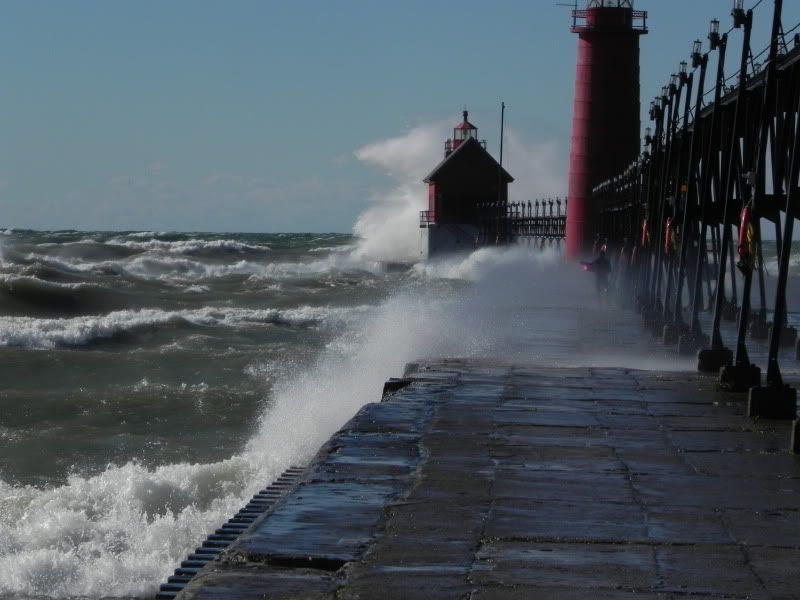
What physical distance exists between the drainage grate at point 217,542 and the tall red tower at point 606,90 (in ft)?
123

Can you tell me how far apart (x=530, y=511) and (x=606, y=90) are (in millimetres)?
39893

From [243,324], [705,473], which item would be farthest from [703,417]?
[243,324]

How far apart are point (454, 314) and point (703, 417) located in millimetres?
16806

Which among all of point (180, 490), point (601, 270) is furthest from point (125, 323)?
point (180, 490)

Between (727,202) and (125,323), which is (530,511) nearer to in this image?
(727,202)

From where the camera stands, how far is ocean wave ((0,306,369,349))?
33.4 meters

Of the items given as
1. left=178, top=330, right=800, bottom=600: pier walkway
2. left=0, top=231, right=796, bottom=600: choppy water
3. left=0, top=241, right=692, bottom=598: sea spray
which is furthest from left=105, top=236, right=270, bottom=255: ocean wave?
left=178, top=330, right=800, bottom=600: pier walkway

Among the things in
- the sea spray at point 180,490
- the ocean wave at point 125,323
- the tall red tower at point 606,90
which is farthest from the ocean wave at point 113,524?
the tall red tower at point 606,90

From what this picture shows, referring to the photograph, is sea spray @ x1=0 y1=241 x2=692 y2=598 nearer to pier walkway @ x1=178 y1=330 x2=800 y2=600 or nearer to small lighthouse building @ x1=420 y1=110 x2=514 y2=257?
pier walkway @ x1=178 y1=330 x2=800 y2=600

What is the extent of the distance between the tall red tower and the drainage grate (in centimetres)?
3739

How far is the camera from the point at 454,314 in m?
27.3

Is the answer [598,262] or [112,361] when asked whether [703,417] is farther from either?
[598,262]

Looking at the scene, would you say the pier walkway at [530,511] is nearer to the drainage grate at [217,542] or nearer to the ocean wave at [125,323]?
the drainage grate at [217,542]

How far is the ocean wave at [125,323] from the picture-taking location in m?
33.4
